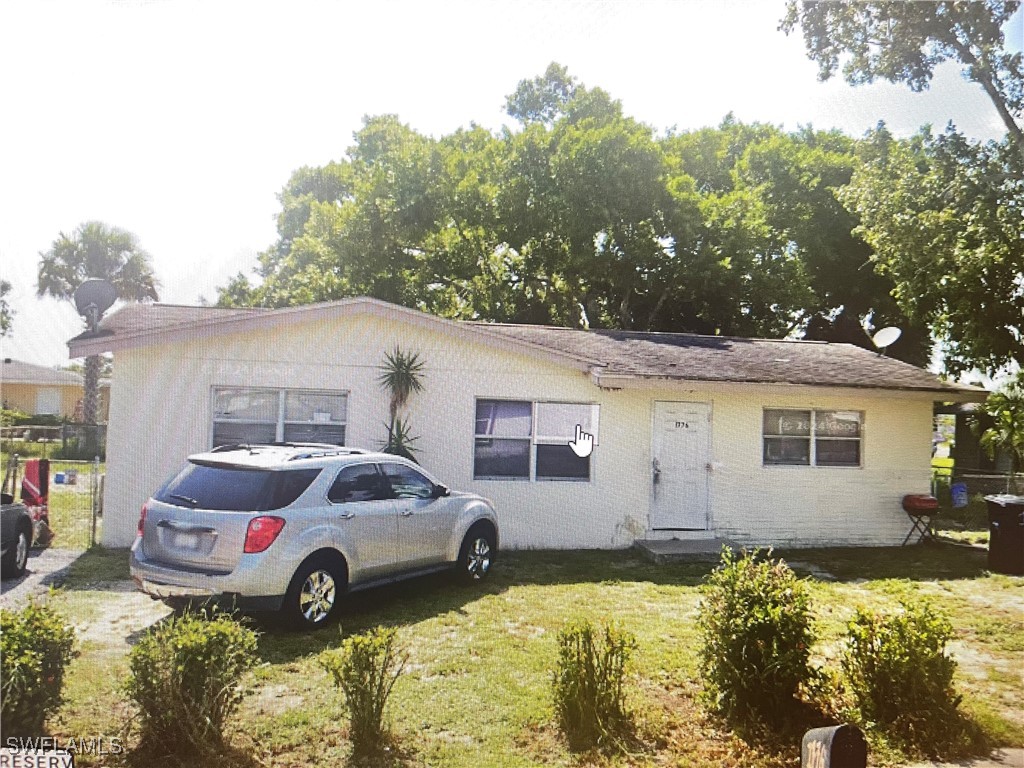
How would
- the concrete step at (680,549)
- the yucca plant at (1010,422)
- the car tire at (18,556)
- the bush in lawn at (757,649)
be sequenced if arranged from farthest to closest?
the yucca plant at (1010,422) < the concrete step at (680,549) < the car tire at (18,556) < the bush in lawn at (757,649)

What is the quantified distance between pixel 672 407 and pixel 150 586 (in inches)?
278

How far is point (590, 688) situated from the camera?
390 centimetres

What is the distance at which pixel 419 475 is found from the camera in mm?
6730

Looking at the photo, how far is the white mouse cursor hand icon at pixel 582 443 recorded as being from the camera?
9461 mm

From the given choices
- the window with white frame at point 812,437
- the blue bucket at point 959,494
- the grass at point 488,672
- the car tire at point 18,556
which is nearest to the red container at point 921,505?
the window with white frame at point 812,437

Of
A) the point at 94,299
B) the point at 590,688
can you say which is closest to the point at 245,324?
the point at 94,299

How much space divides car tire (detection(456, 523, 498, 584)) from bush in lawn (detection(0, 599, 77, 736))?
3.61m

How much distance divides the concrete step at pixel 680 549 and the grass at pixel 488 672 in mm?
1251

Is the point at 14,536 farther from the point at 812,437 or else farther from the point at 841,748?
the point at 812,437

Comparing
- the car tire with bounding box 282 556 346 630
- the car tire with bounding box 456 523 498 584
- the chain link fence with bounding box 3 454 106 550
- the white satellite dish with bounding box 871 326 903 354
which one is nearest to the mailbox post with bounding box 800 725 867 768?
the car tire with bounding box 282 556 346 630

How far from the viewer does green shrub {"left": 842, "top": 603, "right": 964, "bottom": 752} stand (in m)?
4.21

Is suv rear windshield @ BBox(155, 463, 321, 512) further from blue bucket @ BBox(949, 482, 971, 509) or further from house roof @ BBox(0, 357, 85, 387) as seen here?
blue bucket @ BBox(949, 482, 971, 509)

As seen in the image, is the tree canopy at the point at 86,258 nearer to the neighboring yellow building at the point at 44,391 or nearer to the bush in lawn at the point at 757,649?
the neighboring yellow building at the point at 44,391

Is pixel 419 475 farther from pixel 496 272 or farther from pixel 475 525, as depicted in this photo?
pixel 496 272
